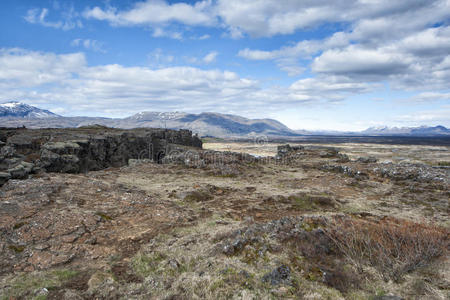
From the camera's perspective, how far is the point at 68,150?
1678 inches

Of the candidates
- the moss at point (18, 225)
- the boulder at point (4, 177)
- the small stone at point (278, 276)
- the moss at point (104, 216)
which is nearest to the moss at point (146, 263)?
the small stone at point (278, 276)

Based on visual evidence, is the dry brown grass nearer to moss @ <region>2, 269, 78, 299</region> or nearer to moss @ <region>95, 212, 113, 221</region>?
moss @ <region>2, 269, 78, 299</region>

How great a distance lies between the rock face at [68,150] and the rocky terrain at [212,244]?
5861 millimetres

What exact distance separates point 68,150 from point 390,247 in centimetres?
4743

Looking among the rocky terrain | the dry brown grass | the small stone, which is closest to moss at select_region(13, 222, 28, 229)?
the rocky terrain

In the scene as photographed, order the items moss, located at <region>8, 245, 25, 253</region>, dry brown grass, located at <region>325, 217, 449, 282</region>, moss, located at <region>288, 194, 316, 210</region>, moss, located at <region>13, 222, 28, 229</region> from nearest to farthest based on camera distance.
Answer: dry brown grass, located at <region>325, 217, 449, 282</region> < moss, located at <region>8, 245, 25, 253</region> < moss, located at <region>13, 222, 28, 229</region> < moss, located at <region>288, 194, 316, 210</region>

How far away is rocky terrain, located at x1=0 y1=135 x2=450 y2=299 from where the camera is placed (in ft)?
35.4

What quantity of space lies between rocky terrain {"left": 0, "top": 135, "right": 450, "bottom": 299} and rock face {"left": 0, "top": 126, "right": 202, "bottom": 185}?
231 inches

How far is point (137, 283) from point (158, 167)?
111ft

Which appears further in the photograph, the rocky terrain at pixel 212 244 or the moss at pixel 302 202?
the moss at pixel 302 202

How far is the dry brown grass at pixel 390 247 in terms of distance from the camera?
12.1m

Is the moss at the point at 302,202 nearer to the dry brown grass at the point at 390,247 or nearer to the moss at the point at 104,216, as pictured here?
the dry brown grass at the point at 390,247

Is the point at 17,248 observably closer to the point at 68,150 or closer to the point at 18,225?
the point at 18,225

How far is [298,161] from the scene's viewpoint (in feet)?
202
